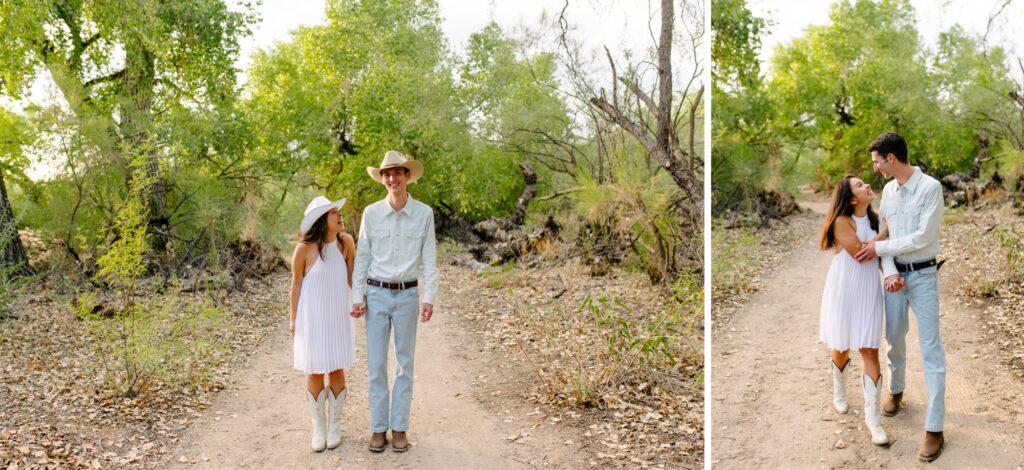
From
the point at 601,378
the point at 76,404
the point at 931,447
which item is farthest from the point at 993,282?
the point at 76,404

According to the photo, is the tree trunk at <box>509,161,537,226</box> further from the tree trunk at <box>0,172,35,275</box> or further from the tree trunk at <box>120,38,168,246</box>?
the tree trunk at <box>0,172,35,275</box>

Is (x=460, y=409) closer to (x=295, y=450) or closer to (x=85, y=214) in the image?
(x=295, y=450)

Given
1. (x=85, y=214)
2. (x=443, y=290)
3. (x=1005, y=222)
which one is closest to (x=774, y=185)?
(x=1005, y=222)

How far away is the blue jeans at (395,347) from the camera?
13.5ft

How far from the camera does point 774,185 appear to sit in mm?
15164

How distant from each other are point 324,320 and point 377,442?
0.74 metres

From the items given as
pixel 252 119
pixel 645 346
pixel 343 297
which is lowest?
pixel 645 346

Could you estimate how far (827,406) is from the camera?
4.55 meters

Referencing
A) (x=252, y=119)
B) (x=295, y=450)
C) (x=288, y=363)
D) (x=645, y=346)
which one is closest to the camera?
(x=295, y=450)

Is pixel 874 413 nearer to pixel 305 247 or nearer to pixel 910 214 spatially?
pixel 910 214

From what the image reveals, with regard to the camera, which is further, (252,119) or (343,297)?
(252,119)

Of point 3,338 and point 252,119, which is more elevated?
point 252,119

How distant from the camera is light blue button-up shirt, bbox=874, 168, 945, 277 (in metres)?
3.74

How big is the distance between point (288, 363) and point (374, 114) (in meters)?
8.83
